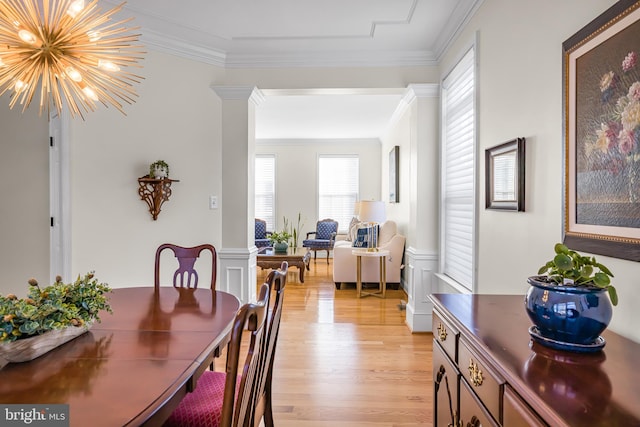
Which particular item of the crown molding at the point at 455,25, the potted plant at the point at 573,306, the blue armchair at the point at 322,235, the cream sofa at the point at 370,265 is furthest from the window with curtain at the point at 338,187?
the potted plant at the point at 573,306

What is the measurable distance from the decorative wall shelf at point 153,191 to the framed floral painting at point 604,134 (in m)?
2.86

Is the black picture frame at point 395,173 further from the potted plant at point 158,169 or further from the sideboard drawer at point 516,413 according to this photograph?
the sideboard drawer at point 516,413

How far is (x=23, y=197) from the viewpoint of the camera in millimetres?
2883

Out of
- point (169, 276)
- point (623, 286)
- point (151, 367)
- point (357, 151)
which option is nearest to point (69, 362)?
point (151, 367)

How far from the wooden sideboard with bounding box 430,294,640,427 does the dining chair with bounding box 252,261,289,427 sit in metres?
0.65

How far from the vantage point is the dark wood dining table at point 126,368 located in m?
0.89

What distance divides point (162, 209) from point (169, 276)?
0.60 meters

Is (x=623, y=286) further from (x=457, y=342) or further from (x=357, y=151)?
A: (x=357, y=151)

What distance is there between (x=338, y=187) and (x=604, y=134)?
22.7ft

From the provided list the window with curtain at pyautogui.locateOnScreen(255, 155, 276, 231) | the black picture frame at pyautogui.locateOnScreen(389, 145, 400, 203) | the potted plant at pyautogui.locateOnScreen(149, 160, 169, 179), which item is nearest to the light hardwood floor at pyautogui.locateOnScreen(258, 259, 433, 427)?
the potted plant at pyautogui.locateOnScreen(149, 160, 169, 179)

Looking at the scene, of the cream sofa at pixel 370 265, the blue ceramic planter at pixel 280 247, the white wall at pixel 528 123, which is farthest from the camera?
the blue ceramic planter at pixel 280 247

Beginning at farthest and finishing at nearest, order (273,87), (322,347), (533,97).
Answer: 1. (273,87)
2. (322,347)
3. (533,97)

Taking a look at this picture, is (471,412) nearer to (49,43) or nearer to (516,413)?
(516,413)

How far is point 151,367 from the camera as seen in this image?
1092mm
